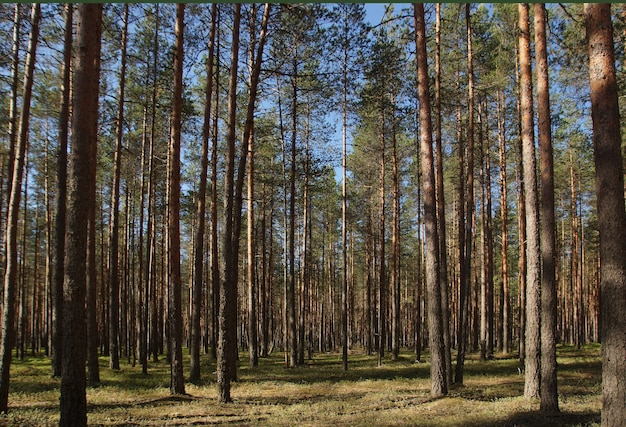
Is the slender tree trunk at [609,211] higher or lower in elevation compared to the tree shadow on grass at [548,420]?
higher

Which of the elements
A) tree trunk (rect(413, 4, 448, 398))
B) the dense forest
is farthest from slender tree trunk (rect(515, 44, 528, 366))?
tree trunk (rect(413, 4, 448, 398))

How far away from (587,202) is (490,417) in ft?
103

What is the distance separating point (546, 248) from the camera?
9062 millimetres

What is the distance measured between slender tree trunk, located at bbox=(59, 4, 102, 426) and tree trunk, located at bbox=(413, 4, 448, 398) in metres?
7.33

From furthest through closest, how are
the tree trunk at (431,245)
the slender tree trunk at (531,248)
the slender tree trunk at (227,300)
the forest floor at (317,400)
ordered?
1. the tree trunk at (431,245)
2. the slender tree trunk at (227,300)
3. the slender tree trunk at (531,248)
4. the forest floor at (317,400)

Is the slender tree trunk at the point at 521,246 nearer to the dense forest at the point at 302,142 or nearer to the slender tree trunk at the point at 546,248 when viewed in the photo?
the dense forest at the point at 302,142

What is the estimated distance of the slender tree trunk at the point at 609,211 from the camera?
5.68 meters

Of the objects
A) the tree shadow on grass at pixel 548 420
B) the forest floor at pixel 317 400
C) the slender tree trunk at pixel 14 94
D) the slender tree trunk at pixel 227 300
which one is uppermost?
the slender tree trunk at pixel 14 94

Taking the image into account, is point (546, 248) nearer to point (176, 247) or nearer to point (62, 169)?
point (176, 247)

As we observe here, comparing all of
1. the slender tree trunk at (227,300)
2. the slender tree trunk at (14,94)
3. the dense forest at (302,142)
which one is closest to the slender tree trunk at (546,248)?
the dense forest at (302,142)

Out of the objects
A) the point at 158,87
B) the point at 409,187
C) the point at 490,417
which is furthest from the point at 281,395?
the point at 409,187

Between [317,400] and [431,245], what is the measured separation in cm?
498

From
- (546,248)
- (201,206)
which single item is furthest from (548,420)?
(201,206)

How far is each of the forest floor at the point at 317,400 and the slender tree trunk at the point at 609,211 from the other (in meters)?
2.46
